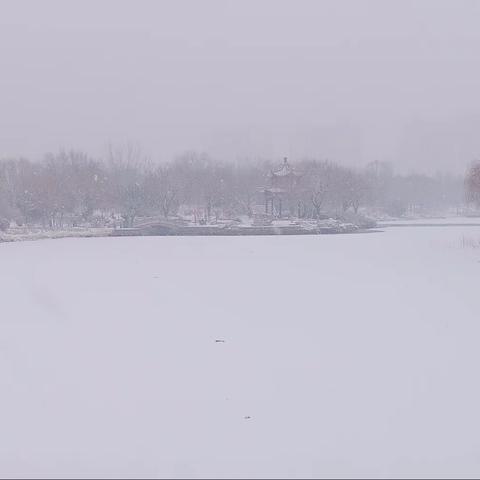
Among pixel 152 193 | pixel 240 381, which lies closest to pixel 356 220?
pixel 152 193

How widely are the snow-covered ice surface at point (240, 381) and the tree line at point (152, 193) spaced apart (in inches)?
1266

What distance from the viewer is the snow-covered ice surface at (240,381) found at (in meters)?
4.53

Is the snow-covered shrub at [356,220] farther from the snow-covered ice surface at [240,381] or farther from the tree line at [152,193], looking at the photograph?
the snow-covered ice surface at [240,381]

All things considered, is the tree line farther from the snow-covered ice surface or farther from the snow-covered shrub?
the snow-covered ice surface

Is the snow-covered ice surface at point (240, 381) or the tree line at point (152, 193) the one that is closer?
the snow-covered ice surface at point (240, 381)

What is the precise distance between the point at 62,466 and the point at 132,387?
172 cm

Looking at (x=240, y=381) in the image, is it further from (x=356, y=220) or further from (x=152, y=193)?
(x=152, y=193)

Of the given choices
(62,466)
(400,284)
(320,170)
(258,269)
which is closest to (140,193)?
(320,170)

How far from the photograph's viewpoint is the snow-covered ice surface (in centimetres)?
453

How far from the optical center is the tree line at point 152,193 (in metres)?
47.0

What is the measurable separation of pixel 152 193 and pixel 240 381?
158 ft

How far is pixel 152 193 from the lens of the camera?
175 feet

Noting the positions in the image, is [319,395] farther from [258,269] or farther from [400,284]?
[258,269]

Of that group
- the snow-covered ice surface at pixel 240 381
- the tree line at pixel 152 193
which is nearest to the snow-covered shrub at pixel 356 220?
the tree line at pixel 152 193
